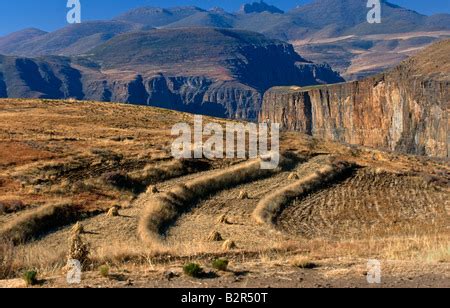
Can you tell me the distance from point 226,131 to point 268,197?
2017cm

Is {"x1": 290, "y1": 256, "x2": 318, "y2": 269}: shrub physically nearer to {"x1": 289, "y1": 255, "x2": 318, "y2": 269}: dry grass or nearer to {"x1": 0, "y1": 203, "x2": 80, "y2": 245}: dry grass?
{"x1": 289, "y1": 255, "x2": 318, "y2": 269}: dry grass

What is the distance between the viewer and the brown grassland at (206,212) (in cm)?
1343

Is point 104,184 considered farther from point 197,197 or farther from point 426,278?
point 426,278

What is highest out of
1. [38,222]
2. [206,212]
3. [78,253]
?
[78,253]

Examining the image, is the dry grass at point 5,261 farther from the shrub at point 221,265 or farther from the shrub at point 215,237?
the shrub at point 215,237

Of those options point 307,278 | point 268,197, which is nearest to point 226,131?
point 268,197

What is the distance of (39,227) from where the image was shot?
2489 cm

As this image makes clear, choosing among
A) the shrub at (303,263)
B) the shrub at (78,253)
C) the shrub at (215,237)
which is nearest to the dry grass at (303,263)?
the shrub at (303,263)

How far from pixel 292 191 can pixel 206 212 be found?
7294 mm

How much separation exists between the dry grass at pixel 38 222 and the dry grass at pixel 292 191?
913 cm

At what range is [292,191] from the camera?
35.6m

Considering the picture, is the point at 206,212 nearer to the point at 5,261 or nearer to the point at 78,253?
the point at 78,253

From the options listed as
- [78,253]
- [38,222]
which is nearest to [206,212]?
[38,222]

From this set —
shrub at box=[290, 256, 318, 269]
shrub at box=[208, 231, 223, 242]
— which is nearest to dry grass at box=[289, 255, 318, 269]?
shrub at box=[290, 256, 318, 269]
